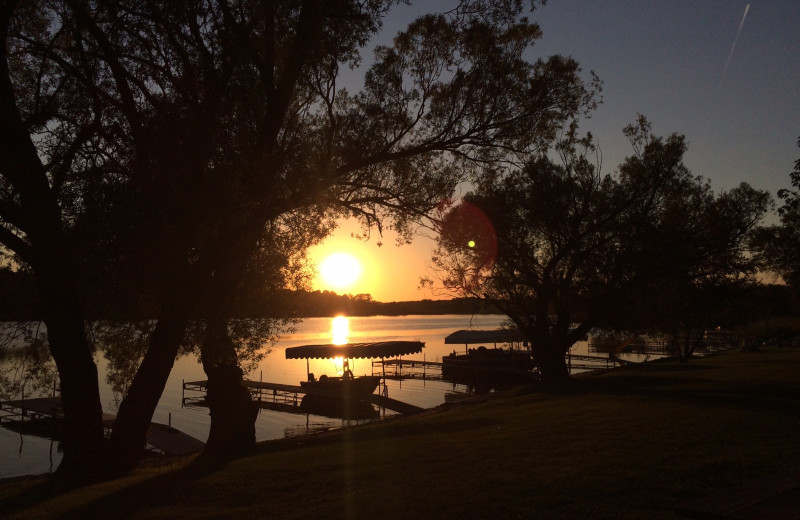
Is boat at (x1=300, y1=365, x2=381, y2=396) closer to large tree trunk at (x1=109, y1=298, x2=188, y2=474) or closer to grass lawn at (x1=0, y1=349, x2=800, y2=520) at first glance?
grass lawn at (x1=0, y1=349, x2=800, y2=520)

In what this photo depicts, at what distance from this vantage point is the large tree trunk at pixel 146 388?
43.0 ft

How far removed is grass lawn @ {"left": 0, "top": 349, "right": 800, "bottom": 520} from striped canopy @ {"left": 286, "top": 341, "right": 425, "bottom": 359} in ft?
78.8

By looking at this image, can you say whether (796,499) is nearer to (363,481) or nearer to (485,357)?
(363,481)

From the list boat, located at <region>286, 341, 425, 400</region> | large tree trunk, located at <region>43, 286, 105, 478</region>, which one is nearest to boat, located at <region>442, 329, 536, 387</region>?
boat, located at <region>286, 341, 425, 400</region>

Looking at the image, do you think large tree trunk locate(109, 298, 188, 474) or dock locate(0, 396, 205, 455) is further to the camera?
dock locate(0, 396, 205, 455)

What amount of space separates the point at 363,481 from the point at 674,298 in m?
24.8

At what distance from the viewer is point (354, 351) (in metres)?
39.2

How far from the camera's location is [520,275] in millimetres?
28766

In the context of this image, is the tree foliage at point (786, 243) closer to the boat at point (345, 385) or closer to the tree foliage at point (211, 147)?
the tree foliage at point (211, 147)

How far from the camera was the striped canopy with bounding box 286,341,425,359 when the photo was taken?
39.3 metres

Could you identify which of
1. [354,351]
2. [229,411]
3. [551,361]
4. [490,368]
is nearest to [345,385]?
[354,351]

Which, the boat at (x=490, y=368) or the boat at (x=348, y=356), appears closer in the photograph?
the boat at (x=348, y=356)

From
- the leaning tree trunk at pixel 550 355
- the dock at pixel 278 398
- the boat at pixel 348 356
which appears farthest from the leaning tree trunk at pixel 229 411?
the boat at pixel 348 356

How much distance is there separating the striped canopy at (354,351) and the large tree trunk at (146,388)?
82.4ft
